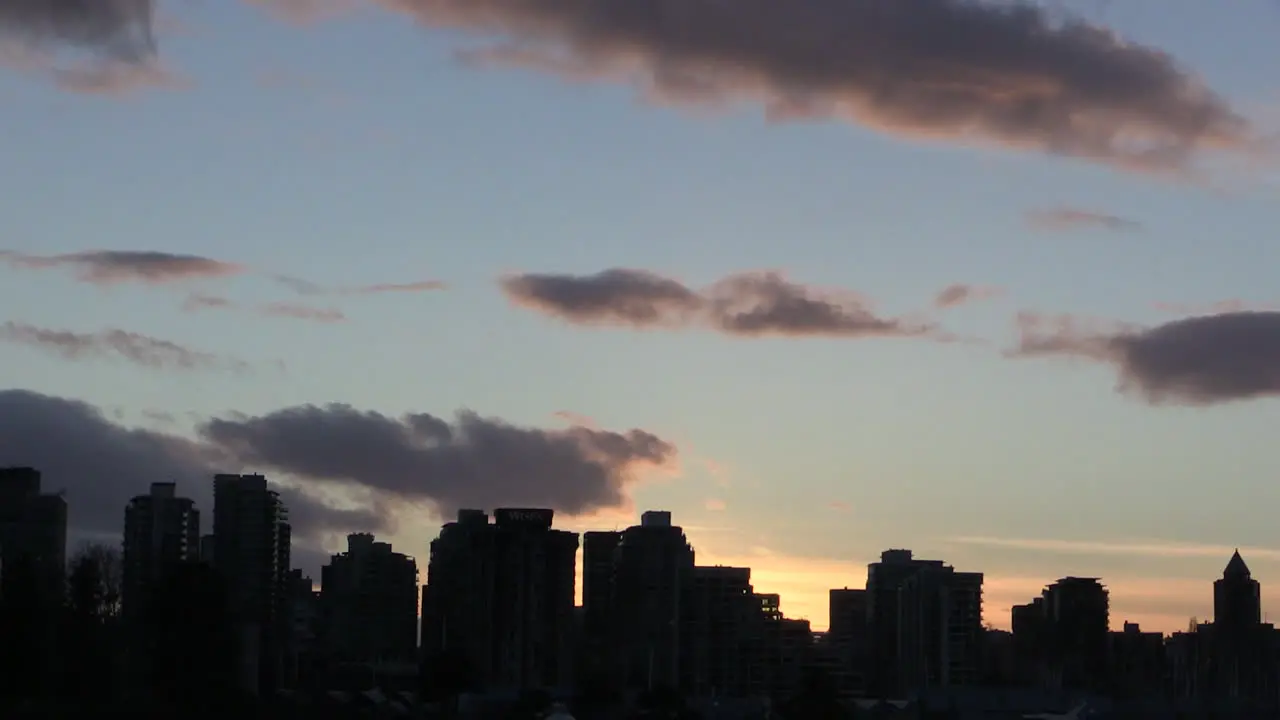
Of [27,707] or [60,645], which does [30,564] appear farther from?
[27,707]

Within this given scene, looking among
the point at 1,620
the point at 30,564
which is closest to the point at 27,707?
the point at 1,620

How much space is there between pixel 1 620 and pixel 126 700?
55.6 ft

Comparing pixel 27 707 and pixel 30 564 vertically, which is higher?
pixel 30 564

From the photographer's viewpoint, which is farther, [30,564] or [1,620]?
[30,564]

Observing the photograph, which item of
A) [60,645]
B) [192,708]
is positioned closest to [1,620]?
[60,645]

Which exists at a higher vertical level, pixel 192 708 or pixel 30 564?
pixel 30 564

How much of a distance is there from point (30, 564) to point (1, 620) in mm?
13301

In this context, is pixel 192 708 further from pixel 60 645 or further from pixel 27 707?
pixel 27 707

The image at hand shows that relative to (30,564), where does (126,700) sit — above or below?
below

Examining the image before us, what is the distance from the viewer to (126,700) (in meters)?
192

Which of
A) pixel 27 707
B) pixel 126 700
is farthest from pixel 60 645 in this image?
pixel 27 707

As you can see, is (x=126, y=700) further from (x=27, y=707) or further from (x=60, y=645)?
(x=27, y=707)

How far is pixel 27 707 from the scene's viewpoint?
6654 inches

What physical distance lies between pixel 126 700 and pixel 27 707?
2297 cm
